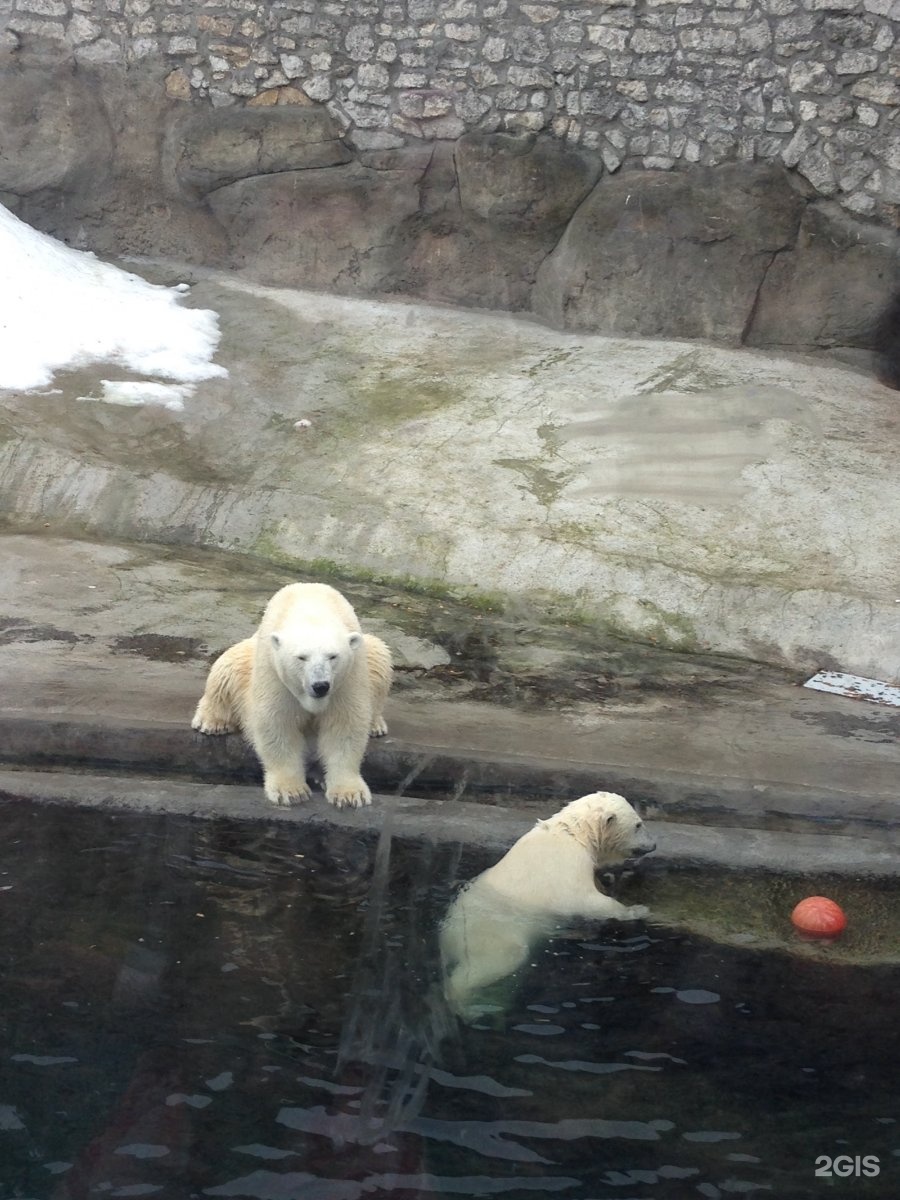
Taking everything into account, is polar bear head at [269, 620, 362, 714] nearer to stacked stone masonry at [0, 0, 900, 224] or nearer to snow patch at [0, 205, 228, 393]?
snow patch at [0, 205, 228, 393]

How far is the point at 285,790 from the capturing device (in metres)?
4.31

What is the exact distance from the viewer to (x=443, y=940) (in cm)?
378

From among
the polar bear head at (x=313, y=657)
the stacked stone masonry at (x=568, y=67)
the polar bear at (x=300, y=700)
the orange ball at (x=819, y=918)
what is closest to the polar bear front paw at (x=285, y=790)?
the polar bear at (x=300, y=700)

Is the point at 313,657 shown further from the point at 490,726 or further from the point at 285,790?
the point at 490,726

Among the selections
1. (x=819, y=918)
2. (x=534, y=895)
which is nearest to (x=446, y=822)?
(x=534, y=895)

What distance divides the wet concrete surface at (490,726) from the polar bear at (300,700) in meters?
0.11

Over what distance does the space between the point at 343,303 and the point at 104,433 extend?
2.42 metres

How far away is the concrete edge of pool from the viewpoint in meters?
4.14

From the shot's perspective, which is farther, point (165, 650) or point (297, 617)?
point (165, 650)

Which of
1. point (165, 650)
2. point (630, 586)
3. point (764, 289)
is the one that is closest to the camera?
point (165, 650)

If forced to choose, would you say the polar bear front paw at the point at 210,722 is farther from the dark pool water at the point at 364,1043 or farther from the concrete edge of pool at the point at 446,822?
the dark pool water at the point at 364,1043

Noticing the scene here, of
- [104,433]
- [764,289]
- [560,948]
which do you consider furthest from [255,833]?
[764,289]

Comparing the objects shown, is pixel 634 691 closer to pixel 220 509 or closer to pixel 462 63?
pixel 220 509

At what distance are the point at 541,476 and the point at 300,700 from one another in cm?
326
